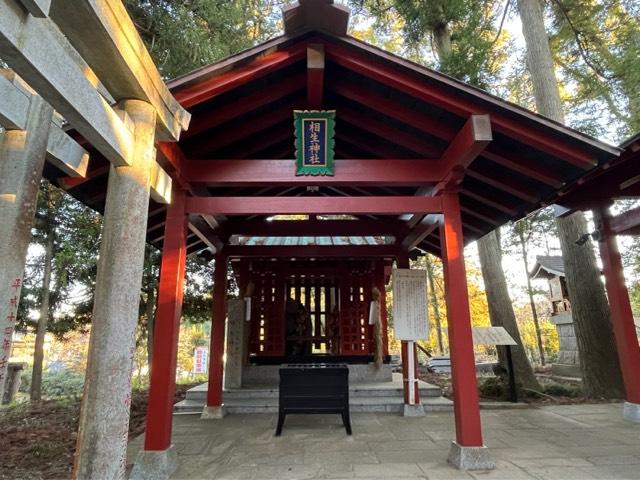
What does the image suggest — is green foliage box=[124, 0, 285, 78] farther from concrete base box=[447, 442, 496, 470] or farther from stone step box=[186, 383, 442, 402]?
Result: concrete base box=[447, 442, 496, 470]

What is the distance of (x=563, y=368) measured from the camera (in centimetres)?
1024

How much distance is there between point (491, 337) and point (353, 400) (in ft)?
8.62

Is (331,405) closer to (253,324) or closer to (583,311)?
(253,324)

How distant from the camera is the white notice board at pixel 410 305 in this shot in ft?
19.3

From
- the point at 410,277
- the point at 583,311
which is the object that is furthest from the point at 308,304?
the point at 583,311

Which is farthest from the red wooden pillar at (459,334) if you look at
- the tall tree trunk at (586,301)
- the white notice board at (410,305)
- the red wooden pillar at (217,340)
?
the tall tree trunk at (586,301)

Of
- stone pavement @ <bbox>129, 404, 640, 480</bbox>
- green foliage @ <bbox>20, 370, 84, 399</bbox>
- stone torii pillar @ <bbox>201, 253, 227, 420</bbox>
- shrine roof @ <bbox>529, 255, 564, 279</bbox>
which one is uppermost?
shrine roof @ <bbox>529, 255, 564, 279</bbox>

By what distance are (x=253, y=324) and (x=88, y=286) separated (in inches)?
151

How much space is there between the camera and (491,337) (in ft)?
21.8

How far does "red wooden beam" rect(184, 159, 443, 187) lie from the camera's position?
426 cm

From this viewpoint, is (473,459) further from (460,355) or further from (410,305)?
(410,305)

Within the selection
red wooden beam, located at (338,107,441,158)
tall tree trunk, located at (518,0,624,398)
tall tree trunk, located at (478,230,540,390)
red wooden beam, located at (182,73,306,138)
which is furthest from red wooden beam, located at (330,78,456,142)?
tall tree trunk, located at (518,0,624,398)

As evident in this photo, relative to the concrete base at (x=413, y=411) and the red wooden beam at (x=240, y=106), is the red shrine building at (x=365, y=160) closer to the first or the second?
the red wooden beam at (x=240, y=106)

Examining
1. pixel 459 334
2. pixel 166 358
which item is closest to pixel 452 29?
pixel 459 334
